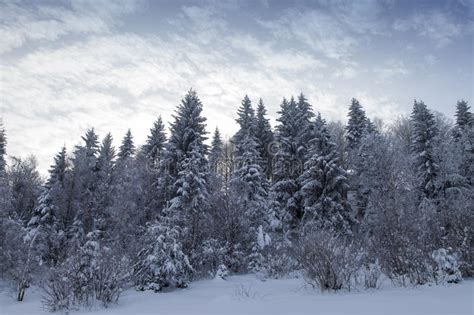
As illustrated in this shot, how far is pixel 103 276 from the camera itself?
9.99m

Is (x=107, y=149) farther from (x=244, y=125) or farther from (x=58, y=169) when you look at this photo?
(x=244, y=125)

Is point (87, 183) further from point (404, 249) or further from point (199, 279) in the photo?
point (404, 249)

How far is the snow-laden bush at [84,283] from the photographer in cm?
941

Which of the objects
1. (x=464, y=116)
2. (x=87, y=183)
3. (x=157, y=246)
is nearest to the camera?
(x=157, y=246)

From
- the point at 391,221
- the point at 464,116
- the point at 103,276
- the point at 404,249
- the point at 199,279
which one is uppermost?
the point at 464,116

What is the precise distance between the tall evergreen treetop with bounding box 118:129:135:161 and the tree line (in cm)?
12

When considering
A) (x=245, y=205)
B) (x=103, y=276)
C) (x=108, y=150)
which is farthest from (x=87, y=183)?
(x=103, y=276)

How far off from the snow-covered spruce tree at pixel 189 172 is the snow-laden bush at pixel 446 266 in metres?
11.5

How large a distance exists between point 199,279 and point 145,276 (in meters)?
4.50

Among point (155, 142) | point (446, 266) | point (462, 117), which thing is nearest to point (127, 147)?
point (155, 142)

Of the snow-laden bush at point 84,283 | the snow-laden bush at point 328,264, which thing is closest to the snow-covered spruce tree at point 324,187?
the snow-laden bush at point 328,264

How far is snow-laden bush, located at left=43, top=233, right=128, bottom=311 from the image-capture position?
30.9ft

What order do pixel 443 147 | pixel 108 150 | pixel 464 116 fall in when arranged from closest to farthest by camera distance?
1. pixel 443 147
2. pixel 464 116
3. pixel 108 150

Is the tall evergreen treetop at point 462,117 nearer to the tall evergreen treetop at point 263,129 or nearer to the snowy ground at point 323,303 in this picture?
the tall evergreen treetop at point 263,129
